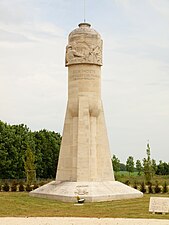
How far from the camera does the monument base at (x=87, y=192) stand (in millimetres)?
24755

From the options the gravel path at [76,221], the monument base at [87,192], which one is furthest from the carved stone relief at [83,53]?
the gravel path at [76,221]

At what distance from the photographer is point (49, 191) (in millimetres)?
26922

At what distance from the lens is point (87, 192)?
25.2m

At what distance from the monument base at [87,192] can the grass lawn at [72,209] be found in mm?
744

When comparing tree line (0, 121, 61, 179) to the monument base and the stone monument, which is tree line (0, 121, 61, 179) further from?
the monument base

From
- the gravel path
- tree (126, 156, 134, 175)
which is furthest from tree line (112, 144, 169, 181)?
the gravel path

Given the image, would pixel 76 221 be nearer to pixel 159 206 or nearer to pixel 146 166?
pixel 159 206

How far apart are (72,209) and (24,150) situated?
3114cm

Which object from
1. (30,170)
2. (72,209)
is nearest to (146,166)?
(30,170)

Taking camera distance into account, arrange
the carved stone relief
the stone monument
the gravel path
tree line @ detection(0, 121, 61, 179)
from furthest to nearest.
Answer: tree line @ detection(0, 121, 61, 179) < the carved stone relief < the stone monument < the gravel path

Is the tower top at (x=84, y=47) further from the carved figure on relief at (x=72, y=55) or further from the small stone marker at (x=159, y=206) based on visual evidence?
the small stone marker at (x=159, y=206)

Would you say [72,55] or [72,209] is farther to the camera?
[72,55]

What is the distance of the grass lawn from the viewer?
18625mm

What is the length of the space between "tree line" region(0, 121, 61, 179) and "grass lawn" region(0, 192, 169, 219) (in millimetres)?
20888
